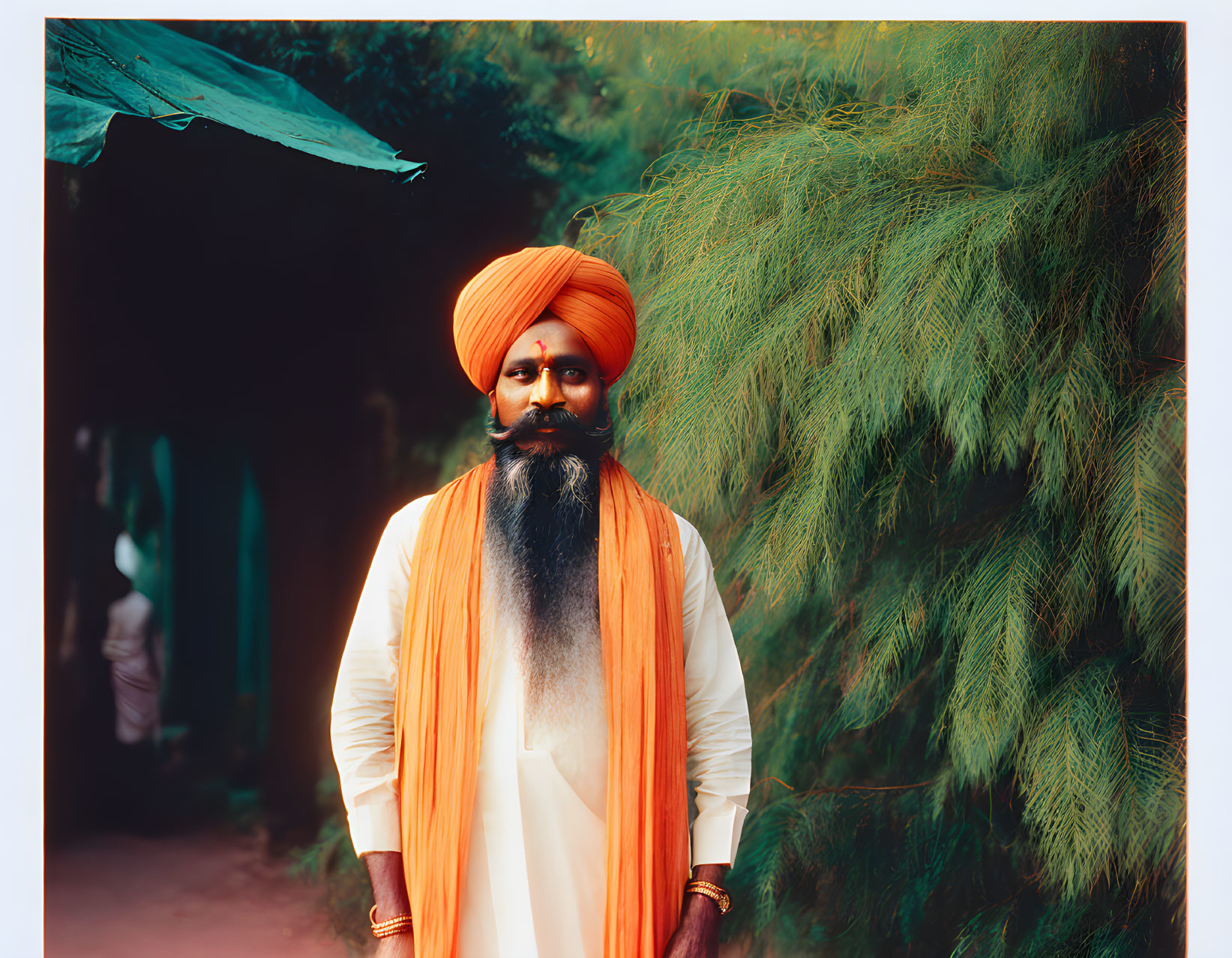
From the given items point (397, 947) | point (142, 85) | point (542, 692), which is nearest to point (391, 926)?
point (397, 947)

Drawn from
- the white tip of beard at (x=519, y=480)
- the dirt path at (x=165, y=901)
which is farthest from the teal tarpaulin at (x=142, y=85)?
the dirt path at (x=165, y=901)

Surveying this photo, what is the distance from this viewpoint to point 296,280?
6.19 ft

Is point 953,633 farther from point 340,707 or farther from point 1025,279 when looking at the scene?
point 340,707

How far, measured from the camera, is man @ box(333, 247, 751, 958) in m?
1.52

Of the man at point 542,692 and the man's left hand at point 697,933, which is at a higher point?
the man at point 542,692

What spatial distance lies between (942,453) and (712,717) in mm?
762

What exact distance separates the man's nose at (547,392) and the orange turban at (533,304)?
84mm

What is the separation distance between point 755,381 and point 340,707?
1.04 metres

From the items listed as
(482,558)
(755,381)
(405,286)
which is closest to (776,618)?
(755,381)

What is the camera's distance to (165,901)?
1.89 metres

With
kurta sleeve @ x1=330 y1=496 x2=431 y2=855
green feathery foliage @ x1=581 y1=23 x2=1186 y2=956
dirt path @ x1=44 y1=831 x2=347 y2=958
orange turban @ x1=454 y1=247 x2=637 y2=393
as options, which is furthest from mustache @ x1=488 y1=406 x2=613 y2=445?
dirt path @ x1=44 y1=831 x2=347 y2=958

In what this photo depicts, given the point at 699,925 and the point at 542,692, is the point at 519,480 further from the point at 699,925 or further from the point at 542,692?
the point at 699,925

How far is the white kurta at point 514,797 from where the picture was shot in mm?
1524

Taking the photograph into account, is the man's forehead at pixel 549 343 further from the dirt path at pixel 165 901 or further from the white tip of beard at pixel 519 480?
the dirt path at pixel 165 901
